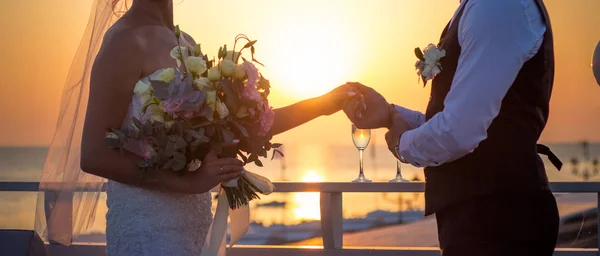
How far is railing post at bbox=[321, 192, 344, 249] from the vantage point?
5969 mm

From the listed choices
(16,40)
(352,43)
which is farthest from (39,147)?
(352,43)

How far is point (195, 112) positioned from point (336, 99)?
84cm

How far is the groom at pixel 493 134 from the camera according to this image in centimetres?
257

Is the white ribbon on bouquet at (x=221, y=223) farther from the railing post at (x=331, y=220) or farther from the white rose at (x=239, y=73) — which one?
the railing post at (x=331, y=220)

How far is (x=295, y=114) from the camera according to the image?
3.59 m

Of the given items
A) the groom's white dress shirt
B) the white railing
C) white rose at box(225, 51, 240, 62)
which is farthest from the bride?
the white railing

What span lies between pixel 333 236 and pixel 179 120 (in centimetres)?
325

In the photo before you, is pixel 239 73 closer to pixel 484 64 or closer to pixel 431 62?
pixel 431 62

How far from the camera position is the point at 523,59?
2586 mm

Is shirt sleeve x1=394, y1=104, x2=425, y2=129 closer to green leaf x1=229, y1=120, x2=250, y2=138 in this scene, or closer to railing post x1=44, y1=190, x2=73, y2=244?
green leaf x1=229, y1=120, x2=250, y2=138

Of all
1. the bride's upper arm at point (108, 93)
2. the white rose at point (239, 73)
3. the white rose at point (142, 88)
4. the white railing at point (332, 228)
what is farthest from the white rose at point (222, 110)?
the white railing at point (332, 228)

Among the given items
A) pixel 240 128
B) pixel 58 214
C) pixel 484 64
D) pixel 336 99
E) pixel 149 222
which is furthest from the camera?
pixel 58 214

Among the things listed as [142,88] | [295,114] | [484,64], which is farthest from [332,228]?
[484,64]

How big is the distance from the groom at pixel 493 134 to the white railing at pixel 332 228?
8.94 feet
